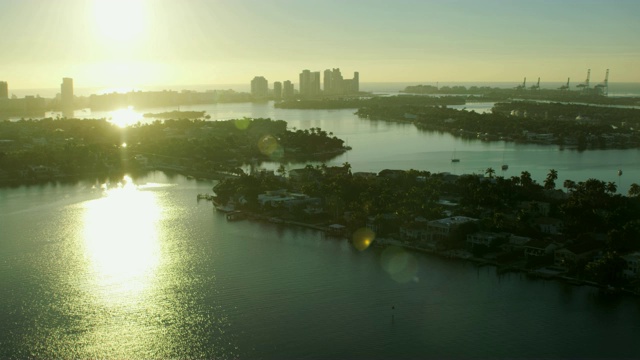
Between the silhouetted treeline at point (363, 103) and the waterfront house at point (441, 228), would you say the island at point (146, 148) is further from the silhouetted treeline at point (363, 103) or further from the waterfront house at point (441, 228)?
the silhouetted treeline at point (363, 103)

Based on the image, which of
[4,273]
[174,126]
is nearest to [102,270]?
[4,273]

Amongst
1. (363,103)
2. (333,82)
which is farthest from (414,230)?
(333,82)

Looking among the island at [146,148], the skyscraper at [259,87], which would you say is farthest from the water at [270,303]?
the skyscraper at [259,87]

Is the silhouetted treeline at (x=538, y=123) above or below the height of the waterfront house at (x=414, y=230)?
below

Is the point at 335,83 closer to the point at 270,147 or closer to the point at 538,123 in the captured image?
the point at 538,123

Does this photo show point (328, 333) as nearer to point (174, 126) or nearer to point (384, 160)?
point (384, 160)
